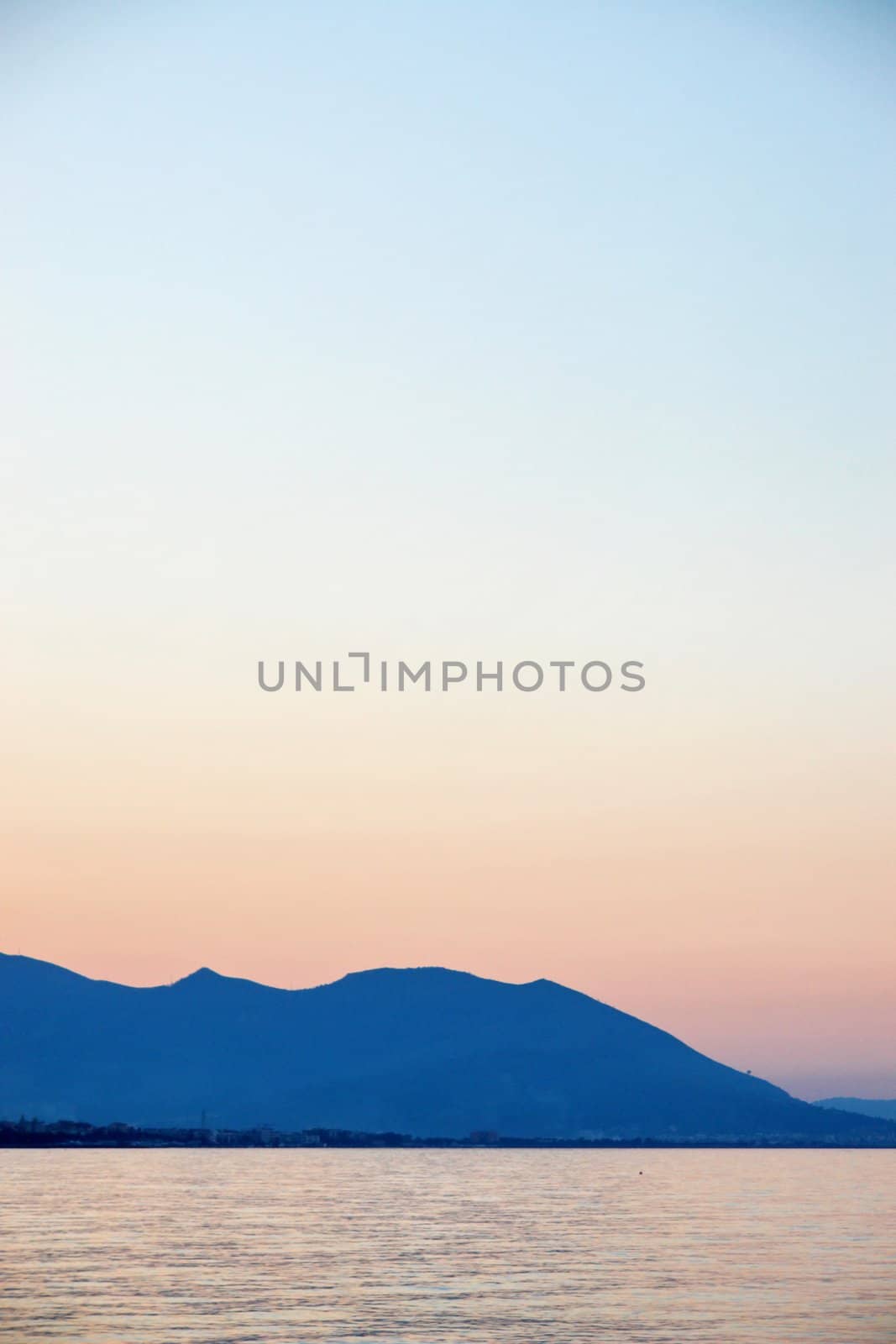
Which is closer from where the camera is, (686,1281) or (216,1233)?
(686,1281)

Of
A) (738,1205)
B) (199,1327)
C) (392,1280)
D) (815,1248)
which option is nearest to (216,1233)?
(392,1280)

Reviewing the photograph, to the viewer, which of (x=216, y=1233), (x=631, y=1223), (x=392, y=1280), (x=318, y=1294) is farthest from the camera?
(x=631, y=1223)

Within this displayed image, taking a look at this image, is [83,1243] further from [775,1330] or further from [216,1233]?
[775,1330]

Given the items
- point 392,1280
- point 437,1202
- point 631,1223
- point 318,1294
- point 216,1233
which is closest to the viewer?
point 318,1294

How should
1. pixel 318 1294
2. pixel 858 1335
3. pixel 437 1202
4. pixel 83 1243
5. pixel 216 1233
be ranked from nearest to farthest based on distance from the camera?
pixel 858 1335 → pixel 318 1294 → pixel 83 1243 → pixel 216 1233 → pixel 437 1202

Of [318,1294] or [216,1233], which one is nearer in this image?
[318,1294]

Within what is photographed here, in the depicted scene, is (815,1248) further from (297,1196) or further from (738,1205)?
(297,1196)

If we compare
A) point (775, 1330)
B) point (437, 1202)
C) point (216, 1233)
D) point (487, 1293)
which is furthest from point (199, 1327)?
point (437, 1202)

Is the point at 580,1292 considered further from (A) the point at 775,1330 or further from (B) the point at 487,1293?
(A) the point at 775,1330

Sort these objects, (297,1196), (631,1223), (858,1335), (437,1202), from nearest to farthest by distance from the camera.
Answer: (858,1335)
(631,1223)
(437,1202)
(297,1196)
